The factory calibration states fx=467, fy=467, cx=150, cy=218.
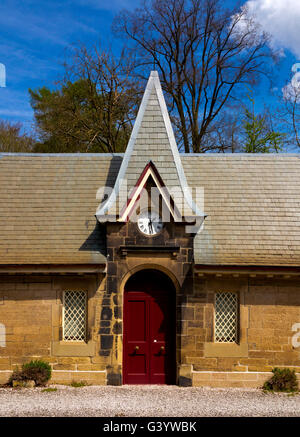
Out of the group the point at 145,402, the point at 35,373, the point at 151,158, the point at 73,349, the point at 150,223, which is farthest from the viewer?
the point at 151,158

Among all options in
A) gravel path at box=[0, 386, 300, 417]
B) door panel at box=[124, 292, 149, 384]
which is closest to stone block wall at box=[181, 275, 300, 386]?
gravel path at box=[0, 386, 300, 417]

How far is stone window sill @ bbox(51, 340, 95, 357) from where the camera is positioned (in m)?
11.5

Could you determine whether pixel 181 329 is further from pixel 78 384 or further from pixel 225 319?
pixel 78 384

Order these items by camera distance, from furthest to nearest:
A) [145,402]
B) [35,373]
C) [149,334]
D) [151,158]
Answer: [151,158] < [149,334] < [35,373] < [145,402]

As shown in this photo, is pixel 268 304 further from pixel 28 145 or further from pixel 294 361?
pixel 28 145

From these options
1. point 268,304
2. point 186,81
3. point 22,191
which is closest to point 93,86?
point 186,81

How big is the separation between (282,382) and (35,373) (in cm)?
598

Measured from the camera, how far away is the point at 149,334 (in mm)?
11906

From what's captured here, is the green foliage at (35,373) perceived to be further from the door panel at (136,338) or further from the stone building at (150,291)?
the door panel at (136,338)

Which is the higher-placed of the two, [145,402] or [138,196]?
[138,196]

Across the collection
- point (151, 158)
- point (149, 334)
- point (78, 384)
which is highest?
point (151, 158)

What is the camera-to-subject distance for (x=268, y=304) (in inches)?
462

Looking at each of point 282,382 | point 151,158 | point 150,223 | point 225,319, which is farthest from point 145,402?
point 151,158

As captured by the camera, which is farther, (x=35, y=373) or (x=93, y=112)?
(x=93, y=112)
